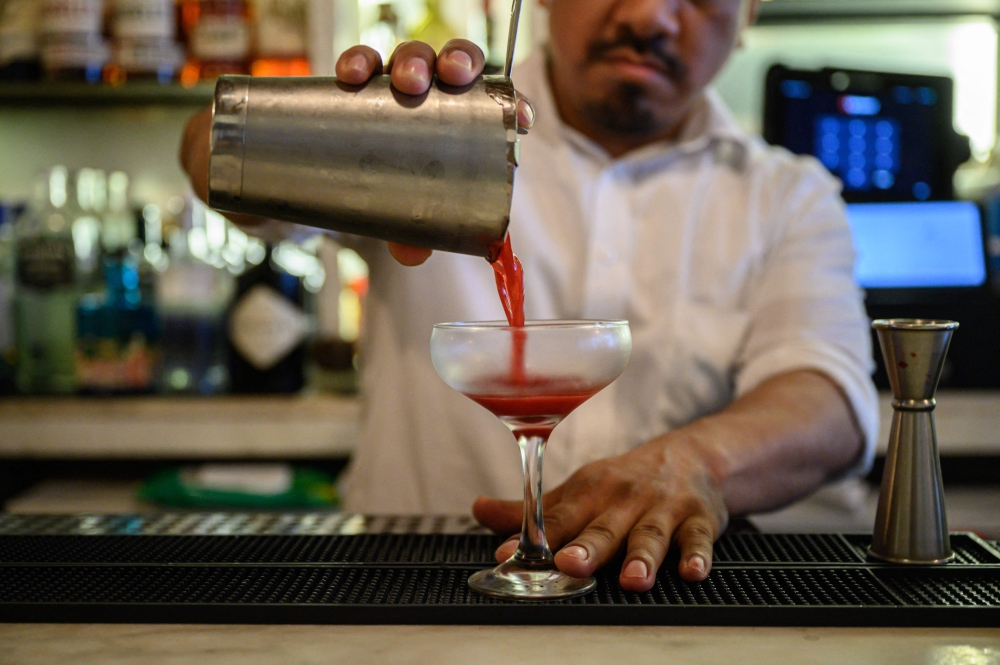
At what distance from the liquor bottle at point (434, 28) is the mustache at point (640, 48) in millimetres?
698

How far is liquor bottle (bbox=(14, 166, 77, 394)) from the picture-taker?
1863mm

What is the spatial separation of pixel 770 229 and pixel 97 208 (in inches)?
51.1

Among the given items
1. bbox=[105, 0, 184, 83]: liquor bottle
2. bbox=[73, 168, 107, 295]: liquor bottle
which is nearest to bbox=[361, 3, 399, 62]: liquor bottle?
bbox=[105, 0, 184, 83]: liquor bottle

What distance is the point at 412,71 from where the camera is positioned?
72 centimetres

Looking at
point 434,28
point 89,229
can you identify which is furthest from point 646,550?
point 89,229

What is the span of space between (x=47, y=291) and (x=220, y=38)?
1.90ft

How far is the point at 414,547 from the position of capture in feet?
2.69

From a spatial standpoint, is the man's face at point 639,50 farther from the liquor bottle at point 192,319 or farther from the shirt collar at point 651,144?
the liquor bottle at point 192,319

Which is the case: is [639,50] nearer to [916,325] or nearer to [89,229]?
[916,325]

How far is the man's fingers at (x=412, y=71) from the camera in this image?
715 mm

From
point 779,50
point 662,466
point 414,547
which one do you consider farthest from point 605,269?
point 779,50

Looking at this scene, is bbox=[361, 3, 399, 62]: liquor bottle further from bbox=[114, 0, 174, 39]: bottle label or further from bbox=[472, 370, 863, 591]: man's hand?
bbox=[472, 370, 863, 591]: man's hand

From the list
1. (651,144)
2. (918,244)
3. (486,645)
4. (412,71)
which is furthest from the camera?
(918,244)

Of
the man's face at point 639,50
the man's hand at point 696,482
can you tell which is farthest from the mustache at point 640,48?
the man's hand at point 696,482
